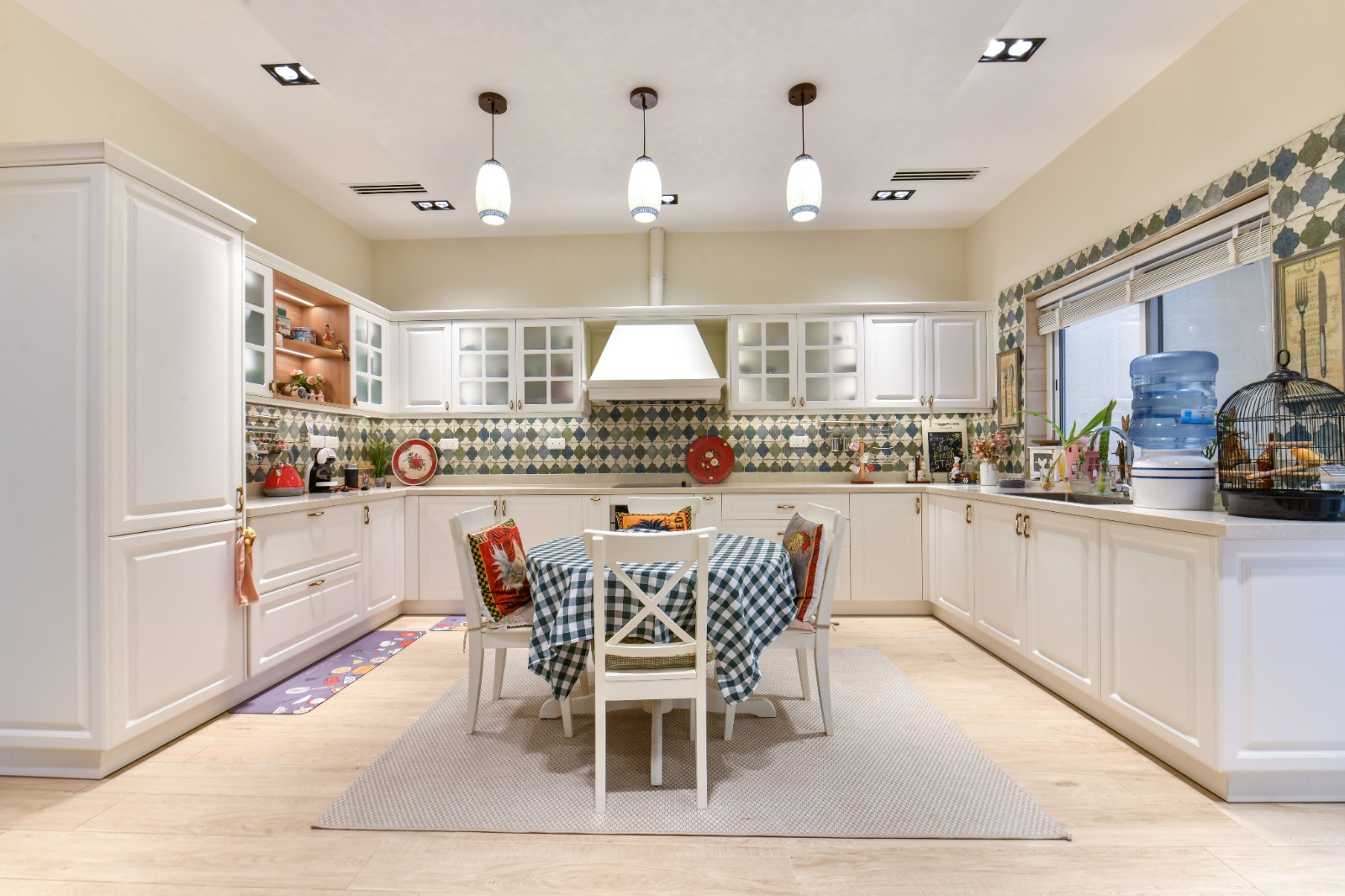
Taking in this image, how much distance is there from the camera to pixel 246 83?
2.98 m

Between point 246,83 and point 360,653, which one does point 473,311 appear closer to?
→ point 246,83

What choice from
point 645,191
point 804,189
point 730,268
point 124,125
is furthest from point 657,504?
point 124,125

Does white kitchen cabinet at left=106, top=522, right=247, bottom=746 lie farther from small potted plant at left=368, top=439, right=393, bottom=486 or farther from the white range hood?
the white range hood

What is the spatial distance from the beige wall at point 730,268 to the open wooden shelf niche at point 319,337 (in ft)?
3.08

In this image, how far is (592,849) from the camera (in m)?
1.77

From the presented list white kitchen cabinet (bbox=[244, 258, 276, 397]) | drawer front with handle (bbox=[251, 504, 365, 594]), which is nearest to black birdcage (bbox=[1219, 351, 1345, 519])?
drawer front with handle (bbox=[251, 504, 365, 594])

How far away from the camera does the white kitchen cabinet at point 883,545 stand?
435 cm

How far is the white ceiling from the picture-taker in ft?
7.63

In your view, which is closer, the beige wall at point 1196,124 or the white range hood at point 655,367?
the beige wall at point 1196,124

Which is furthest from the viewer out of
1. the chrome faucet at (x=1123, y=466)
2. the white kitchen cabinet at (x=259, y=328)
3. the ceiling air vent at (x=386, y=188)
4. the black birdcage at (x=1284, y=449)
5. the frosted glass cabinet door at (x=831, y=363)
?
the frosted glass cabinet door at (x=831, y=363)

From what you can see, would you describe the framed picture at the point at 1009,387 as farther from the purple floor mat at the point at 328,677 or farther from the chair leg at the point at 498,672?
the purple floor mat at the point at 328,677

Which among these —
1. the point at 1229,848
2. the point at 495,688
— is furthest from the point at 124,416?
the point at 1229,848

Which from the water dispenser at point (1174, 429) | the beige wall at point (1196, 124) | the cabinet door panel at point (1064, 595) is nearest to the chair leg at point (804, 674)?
the cabinet door panel at point (1064, 595)

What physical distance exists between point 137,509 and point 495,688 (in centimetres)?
153
